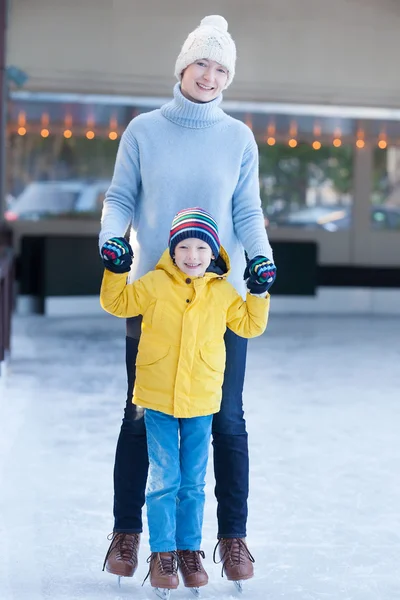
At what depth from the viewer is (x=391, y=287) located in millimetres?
10711

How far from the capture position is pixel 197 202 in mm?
2451

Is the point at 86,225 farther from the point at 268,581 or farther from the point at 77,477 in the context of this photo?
the point at 268,581

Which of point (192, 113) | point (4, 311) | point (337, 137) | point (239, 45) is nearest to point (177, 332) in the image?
point (192, 113)

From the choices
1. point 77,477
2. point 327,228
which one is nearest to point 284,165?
point 327,228

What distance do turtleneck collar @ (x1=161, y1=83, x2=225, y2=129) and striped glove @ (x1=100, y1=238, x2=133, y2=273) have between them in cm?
37

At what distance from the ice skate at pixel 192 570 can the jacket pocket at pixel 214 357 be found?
446mm

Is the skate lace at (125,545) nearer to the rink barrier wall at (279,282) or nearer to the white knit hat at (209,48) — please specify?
the white knit hat at (209,48)

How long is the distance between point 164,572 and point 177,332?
549mm

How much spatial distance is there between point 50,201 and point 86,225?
0.46 meters

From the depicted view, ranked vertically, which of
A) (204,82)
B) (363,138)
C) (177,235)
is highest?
(363,138)

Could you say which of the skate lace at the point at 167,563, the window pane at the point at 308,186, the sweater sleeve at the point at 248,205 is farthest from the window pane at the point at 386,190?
the skate lace at the point at 167,563

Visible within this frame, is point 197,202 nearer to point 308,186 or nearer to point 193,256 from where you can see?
point 193,256

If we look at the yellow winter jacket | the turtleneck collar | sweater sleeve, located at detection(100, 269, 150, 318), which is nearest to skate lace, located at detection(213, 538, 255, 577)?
the yellow winter jacket

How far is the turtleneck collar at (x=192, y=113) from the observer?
242 centimetres
